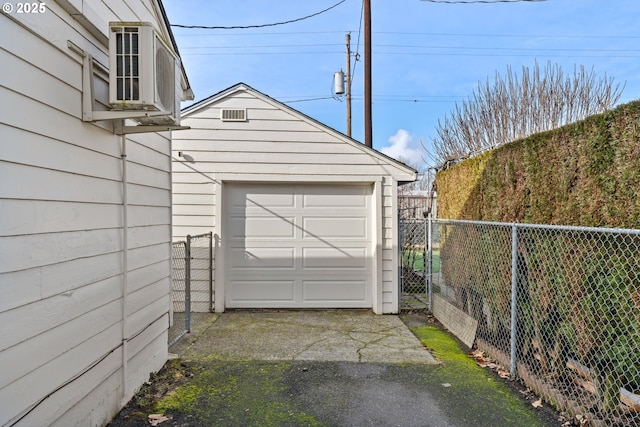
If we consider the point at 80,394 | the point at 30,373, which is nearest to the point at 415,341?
the point at 80,394

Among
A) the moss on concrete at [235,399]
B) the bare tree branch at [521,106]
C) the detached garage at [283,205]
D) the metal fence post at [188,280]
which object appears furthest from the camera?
the bare tree branch at [521,106]

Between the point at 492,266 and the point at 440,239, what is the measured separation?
6.27 ft

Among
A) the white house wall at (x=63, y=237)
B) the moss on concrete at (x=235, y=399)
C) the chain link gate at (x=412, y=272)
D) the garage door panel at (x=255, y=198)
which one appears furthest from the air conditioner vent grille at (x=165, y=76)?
the chain link gate at (x=412, y=272)

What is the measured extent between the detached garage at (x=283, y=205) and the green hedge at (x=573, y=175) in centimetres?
187

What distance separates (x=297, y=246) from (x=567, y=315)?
384 centimetres

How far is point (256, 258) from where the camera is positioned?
241 inches

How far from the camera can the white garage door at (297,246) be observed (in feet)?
20.1

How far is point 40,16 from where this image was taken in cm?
209

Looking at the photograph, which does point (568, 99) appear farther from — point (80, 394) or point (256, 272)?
point (80, 394)

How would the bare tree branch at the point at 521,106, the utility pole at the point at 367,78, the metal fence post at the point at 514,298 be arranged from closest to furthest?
the metal fence post at the point at 514,298 → the bare tree branch at the point at 521,106 → the utility pole at the point at 367,78

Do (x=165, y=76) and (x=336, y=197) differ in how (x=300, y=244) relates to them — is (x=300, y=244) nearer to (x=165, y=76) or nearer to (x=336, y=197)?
(x=336, y=197)

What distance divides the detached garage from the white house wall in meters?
2.64

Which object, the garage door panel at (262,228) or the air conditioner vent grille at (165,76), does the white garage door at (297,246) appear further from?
the air conditioner vent grille at (165,76)

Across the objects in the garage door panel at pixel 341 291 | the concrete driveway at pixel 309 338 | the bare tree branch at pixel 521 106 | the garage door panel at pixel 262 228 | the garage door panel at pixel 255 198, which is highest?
the bare tree branch at pixel 521 106
